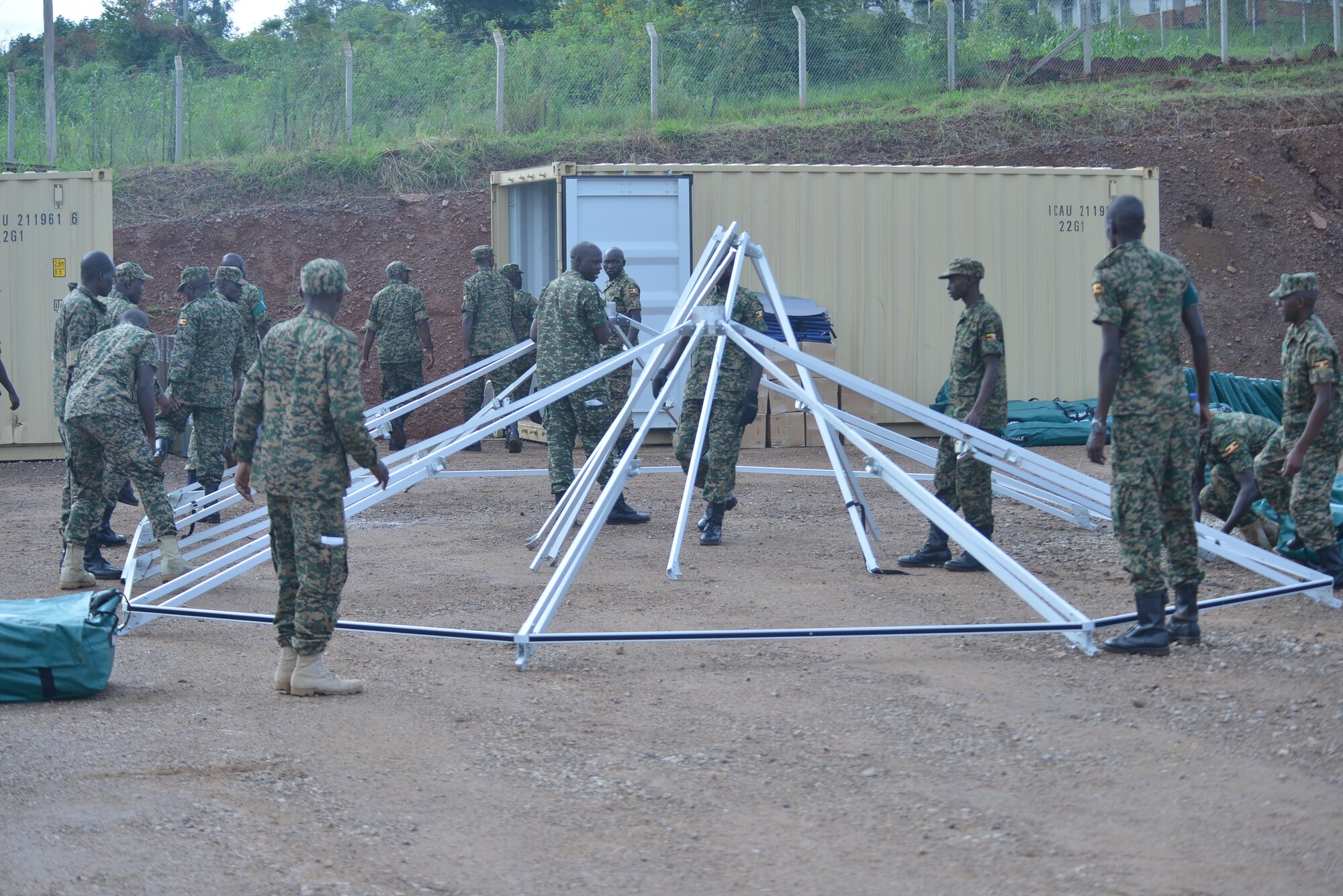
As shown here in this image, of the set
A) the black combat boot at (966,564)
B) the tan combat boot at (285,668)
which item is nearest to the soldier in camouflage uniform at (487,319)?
the black combat boot at (966,564)

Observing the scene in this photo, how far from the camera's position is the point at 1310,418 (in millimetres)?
6301

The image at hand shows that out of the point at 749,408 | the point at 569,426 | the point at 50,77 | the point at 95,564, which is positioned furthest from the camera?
the point at 50,77

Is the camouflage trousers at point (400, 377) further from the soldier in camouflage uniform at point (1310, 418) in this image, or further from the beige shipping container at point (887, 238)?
the soldier in camouflage uniform at point (1310, 418)

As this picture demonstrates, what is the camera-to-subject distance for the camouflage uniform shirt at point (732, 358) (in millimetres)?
8328

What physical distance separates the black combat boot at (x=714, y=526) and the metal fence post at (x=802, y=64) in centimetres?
1443

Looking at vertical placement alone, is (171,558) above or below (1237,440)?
below

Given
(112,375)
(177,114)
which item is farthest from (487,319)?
(177,114)

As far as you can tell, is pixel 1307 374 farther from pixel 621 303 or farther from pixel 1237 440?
pixel 621 303

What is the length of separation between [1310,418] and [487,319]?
8.68m

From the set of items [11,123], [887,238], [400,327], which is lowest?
[400,327]

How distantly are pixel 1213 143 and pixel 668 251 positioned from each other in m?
12.3

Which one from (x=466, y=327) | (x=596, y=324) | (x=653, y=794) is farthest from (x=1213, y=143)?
(x=653, y=794)

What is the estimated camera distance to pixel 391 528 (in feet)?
30.8

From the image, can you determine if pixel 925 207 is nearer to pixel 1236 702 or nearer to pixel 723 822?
pixel 1236 702
